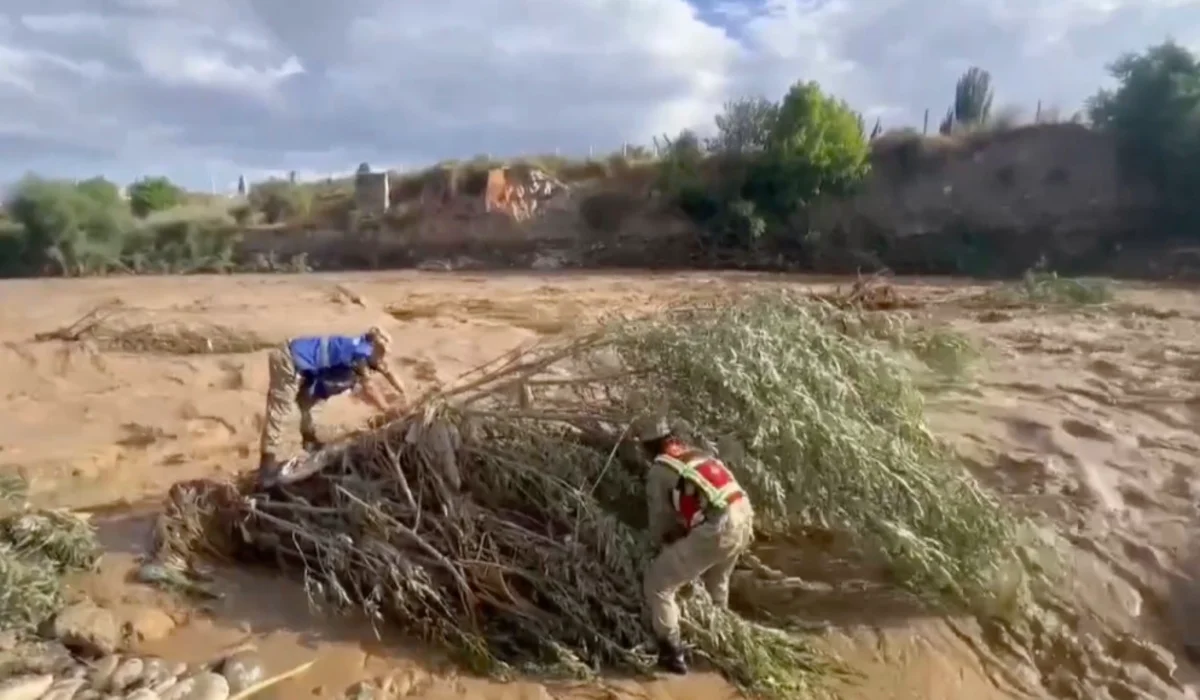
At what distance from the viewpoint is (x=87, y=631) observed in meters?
5.04

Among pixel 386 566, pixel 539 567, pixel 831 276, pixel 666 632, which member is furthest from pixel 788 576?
pixel 831 276

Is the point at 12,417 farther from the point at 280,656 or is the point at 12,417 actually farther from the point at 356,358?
the point at 280,656

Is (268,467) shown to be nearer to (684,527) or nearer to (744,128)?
(684,527)

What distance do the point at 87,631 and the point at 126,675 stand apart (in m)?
0.39

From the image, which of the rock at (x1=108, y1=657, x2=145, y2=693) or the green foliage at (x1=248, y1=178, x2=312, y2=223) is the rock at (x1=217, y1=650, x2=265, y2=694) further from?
the green foliage at (x1=248, y1=178, x2=312, y2=223)

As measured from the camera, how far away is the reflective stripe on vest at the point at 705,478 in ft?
16.3

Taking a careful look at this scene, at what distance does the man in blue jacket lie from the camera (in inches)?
249

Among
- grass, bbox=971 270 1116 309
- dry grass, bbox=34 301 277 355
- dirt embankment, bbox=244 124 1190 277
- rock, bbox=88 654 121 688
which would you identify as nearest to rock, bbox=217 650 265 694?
rock, bbox=88 654 121 688

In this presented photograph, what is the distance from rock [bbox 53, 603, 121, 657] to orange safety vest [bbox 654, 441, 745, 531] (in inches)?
107

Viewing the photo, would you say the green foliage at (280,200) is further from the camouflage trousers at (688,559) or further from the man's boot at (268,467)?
the camouflage trousers at (688,559)

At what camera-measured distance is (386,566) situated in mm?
5398

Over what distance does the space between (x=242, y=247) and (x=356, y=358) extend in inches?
778

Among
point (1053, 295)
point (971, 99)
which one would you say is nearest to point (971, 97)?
point (971, 99)

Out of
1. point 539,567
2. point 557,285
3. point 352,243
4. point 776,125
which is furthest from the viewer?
point 352,243
